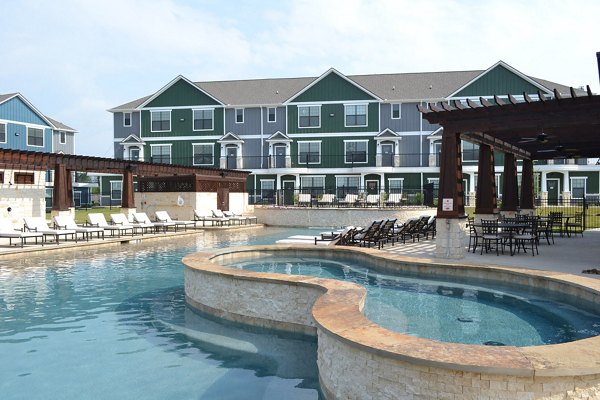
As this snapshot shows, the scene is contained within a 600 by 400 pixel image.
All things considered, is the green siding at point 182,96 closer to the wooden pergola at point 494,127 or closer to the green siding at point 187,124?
the green siding at point 187,124

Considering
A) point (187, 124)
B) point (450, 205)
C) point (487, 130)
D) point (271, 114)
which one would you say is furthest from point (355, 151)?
point (487, 130)

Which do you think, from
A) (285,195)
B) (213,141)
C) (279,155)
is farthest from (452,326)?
(213,141)

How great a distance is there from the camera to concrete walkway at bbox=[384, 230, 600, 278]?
39.4 ft

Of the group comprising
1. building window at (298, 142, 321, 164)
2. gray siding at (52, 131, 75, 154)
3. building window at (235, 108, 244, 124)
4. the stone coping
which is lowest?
the stone coping

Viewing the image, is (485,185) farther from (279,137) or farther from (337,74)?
(279,137)

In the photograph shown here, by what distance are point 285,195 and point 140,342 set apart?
3255 centimetres

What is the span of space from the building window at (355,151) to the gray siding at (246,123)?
27.4 feet

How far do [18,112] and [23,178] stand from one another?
2312 centimetres

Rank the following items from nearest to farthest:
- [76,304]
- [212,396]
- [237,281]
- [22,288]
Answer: [212,396], [237,281], [76,304], [22,288]

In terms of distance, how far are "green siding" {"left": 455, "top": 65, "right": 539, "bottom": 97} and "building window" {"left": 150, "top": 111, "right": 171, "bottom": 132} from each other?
2639 centimetres

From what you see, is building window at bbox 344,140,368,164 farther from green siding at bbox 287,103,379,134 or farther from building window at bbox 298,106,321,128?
building window at bbox 298,106,321,128

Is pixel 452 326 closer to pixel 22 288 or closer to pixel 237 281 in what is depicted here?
pixel 237 281

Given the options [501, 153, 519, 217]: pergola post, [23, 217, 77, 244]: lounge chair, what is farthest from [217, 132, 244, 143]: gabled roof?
[501, 153, 519, 217]: pergola post

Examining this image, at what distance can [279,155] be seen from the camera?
43.5m
